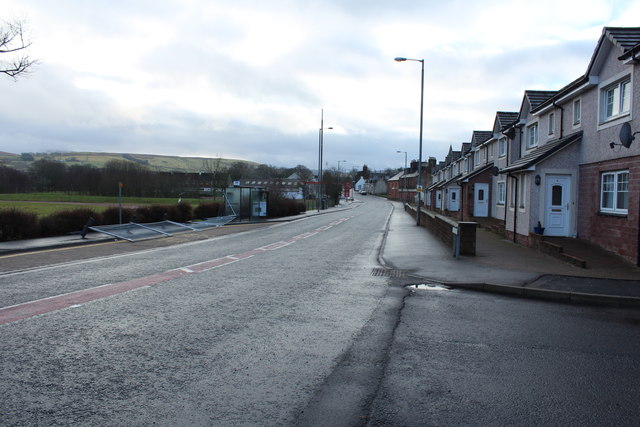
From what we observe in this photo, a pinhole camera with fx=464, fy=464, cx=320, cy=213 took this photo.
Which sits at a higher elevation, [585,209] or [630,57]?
[630,57]

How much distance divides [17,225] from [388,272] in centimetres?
1357

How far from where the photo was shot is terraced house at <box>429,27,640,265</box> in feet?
38.8

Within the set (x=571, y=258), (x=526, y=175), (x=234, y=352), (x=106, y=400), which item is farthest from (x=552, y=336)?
(x=526, y=175)

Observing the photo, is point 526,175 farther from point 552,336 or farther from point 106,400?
point 106,400

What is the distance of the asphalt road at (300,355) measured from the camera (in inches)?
150

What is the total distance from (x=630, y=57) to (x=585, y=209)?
16.6ft

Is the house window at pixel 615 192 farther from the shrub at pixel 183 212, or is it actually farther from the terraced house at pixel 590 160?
the shrub at pixel 183 212

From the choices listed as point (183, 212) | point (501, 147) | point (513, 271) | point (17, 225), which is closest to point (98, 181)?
point (183, 212)

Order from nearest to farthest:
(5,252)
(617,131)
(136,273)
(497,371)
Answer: (497,371) → (136,273) → (617,131) → (5,252)

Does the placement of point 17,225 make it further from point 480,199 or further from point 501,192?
point 480,199

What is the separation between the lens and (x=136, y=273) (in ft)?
34.3

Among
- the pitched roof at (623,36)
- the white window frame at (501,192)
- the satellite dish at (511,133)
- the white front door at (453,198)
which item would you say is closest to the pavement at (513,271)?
the pitched roof at (623,36)

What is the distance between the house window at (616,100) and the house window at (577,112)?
166cm

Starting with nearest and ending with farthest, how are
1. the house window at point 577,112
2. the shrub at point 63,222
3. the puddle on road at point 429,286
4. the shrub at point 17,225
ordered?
the puddle on road at point 429,286, the house window at point 577,112, the shrub at point 17,225, the shrub at point 63,222
